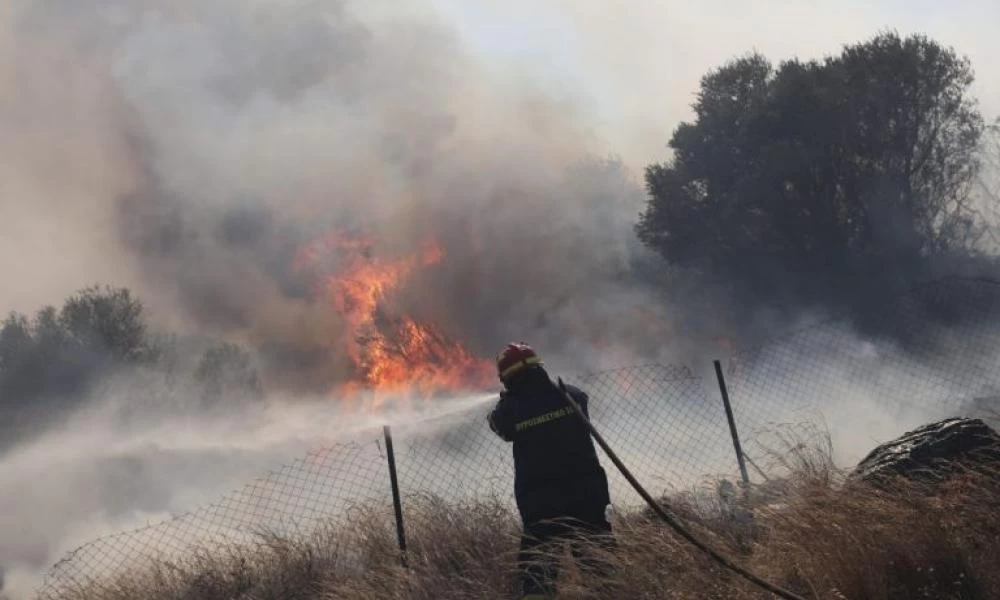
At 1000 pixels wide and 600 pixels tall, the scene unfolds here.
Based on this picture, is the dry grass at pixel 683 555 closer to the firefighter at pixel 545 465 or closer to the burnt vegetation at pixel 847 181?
the firefighter at pixel 545 465

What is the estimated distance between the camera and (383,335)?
2402cm

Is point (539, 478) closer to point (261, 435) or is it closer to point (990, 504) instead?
point (990, 504)

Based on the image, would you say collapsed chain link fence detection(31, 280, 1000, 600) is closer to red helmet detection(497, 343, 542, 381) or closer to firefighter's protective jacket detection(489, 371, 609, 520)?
firefighter's protective jacket detection(489, 371, 609, 520)

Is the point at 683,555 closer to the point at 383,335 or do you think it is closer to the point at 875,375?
the point at 875,375

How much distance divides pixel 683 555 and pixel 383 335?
19.3 m

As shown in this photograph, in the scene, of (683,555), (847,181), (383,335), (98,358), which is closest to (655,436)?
(683,555)

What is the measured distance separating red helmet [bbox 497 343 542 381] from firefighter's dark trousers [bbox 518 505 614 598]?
0.89 m

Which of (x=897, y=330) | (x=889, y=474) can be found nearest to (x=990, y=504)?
(x=889, y=474)

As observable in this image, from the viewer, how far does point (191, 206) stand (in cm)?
2711

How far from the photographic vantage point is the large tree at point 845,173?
24922mm

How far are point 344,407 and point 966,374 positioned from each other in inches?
526

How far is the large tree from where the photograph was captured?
981 inches

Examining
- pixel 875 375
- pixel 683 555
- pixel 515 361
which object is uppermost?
pixel 515 361

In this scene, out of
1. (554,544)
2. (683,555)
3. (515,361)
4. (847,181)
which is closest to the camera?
(683,555)
